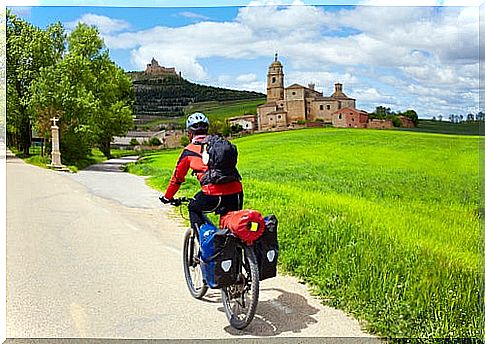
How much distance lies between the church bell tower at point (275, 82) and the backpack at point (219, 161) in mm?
1407

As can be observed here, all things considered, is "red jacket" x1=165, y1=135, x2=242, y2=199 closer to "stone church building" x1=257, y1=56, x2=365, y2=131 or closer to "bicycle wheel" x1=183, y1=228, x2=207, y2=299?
"bicycle wheel" x1=183, y1=228, x2=207, y2=299

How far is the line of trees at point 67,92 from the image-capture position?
6.27m

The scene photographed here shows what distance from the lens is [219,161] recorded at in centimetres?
468

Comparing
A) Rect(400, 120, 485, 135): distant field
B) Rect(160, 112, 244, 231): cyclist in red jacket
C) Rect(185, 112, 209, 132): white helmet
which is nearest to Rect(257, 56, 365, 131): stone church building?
Rect(400, 120, 485, 135): distant field

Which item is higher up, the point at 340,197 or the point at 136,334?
the point at 340,197

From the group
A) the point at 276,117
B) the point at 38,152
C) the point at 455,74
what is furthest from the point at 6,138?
the point at 455,74

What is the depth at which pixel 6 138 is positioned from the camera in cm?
634

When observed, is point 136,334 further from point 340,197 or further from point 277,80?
point 277,80

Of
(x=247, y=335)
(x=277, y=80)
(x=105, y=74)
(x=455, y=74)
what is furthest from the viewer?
(x=105, y=74)

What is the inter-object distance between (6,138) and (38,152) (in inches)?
15.4

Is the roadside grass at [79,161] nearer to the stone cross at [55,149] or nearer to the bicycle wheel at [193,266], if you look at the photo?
the stone cross at [55,149]

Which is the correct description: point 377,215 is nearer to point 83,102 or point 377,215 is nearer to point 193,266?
point 193,266

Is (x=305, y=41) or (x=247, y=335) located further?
(x=305, y=41)


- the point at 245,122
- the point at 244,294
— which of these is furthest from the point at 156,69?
the point at 244,294
